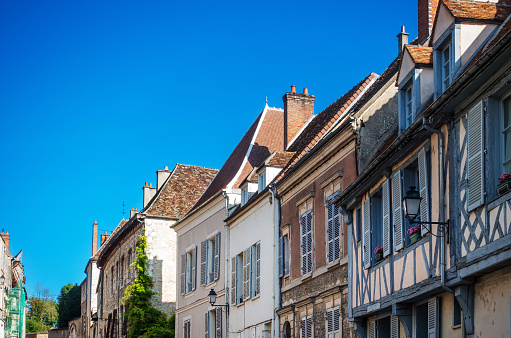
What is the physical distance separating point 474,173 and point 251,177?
14.7 m

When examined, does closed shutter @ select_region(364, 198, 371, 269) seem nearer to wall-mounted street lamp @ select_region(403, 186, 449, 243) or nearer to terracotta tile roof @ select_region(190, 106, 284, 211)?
wall-mounted street lamp @ select_region(403, 186, 449, 243)

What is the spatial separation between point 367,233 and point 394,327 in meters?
1.97

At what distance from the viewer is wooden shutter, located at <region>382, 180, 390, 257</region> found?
14469mm

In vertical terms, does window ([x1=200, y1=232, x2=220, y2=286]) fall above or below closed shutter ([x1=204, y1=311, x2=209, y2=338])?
above

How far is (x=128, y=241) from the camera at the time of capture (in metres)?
37.9

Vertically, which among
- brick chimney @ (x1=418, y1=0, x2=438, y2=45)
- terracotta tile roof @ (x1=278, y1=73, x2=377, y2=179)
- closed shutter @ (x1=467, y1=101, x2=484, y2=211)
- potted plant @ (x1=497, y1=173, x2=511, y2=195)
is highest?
brick chimney @ (x1=418, y1=0, x2=438, y2=45)

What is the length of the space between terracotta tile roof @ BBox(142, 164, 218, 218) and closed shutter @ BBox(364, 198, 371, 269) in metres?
20.0

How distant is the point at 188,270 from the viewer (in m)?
30.0

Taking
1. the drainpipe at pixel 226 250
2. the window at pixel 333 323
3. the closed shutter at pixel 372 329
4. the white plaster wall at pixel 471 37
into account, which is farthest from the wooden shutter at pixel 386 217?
the drainpipe at pixel 226 250

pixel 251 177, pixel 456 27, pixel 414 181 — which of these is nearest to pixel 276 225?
pixel 251 177

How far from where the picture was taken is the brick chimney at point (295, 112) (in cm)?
2608

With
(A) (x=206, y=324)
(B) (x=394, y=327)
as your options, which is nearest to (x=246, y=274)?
(A) (x=206, y=324)

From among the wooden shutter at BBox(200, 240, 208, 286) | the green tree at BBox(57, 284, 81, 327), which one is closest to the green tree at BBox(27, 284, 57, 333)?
the green tree at BBox(57, 284, 81, 327)

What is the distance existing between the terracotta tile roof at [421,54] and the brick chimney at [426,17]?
301cm
